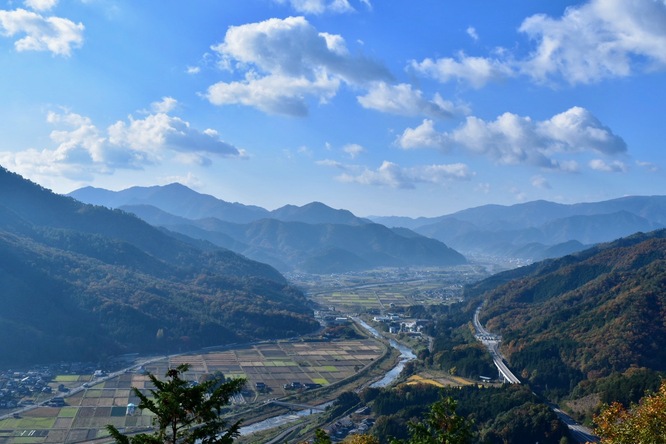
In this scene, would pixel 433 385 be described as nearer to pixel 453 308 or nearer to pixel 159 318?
pixel 159 318

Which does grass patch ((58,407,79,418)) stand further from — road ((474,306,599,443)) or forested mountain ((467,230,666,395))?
forested mountain ((467,230,666,395))

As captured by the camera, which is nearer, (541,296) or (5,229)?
(541,296)

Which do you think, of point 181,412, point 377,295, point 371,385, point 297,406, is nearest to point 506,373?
point 371,385

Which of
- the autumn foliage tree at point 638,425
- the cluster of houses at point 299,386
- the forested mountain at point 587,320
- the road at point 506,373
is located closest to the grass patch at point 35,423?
the cluster of houses at point 299,386

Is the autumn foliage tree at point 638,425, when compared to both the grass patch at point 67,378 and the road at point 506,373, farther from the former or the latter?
the grass patch at point 67,378

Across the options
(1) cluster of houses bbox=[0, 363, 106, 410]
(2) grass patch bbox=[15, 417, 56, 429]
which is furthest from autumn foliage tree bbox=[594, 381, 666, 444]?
(1) cluster of houses bbox=[0, 363, 106, 410]

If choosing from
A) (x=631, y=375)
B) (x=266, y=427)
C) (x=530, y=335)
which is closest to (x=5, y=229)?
(x=266, y=427)
